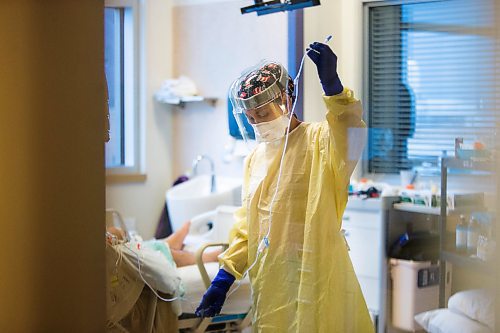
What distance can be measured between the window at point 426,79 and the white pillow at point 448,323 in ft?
1.38

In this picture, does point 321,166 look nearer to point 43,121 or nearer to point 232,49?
point 43,121

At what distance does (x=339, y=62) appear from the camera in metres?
1.39

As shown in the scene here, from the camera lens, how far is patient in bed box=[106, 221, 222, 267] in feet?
6.42

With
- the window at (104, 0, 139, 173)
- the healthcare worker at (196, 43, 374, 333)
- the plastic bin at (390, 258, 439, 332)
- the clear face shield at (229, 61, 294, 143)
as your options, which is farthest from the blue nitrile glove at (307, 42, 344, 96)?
the plastic bin at (390, 258, 439, 332)

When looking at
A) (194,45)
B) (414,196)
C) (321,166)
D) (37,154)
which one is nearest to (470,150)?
(414,196)

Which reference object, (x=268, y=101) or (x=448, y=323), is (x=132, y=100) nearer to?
(x=268, y=101)

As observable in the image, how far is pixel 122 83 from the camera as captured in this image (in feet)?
6.11

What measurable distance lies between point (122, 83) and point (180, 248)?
0.96m

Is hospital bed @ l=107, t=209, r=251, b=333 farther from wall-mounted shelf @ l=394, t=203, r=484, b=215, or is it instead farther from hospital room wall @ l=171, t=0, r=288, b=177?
hospital room wall @ l=171, t=0, r=288, b=177

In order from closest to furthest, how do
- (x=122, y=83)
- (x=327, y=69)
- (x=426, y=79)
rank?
(x=327, y=69) < (x=426, y=79) < (x=122, y=83)

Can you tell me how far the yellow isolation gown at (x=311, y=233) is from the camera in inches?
54.3

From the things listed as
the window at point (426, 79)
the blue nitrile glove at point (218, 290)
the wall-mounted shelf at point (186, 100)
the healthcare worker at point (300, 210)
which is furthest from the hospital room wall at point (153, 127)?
the window at point (426, 79)

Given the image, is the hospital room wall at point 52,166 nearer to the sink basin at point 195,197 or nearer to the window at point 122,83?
the window at point 122,83

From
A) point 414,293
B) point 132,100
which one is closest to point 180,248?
point 132,100
